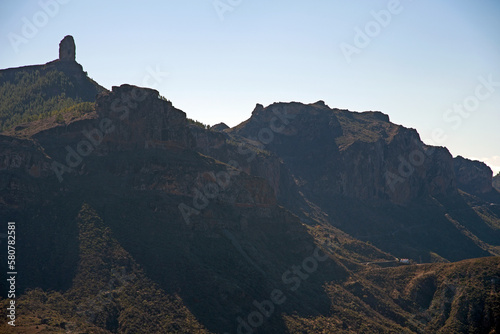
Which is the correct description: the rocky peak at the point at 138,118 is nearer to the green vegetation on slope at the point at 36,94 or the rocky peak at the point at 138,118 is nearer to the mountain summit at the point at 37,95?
the mountain summit at the point at 37,95

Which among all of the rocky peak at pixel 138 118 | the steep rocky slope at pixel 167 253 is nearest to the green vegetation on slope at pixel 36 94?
the steep rocky slope at pixel 167 253

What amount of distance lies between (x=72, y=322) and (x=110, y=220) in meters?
32.5

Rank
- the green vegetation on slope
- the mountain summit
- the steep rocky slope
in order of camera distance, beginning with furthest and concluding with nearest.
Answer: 1. the green vegetation on slope
2. the mountain summit
3. the steep rocky slope

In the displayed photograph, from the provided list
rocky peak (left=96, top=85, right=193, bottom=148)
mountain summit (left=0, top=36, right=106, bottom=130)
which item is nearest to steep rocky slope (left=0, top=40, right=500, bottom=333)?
rocky peak (left=96, top=85, right=193, bottom=148)

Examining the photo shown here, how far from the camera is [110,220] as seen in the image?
388 ft

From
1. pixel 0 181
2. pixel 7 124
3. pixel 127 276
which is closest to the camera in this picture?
pixel 127 276

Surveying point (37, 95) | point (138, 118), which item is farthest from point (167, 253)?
point (37, 95)

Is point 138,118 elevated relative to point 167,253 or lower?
elevated

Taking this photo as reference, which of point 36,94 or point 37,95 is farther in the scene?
point 36,94

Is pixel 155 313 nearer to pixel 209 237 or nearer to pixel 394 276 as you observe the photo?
pixel 209 237

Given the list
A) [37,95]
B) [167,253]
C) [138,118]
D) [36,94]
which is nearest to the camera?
[167,253]

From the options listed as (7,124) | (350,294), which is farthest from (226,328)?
(7,124)

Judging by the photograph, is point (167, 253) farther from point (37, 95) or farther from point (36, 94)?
point (36, 94)

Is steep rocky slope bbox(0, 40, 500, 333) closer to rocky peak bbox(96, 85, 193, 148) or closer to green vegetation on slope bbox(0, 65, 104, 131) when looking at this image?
rocky peak bbox(96, 85, 193, 148)
